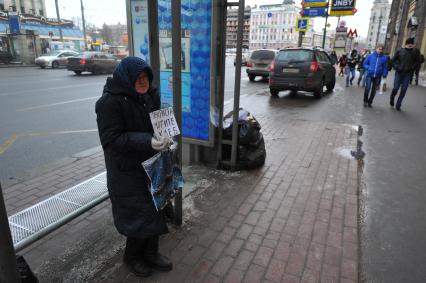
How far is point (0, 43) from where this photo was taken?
94.4 feet

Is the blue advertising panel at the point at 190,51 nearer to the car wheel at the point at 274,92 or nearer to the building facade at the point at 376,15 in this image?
the car wheel at the point at 274,92

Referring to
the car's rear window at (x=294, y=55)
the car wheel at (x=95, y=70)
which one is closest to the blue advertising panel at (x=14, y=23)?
the car wheel at (x=95, y=70)

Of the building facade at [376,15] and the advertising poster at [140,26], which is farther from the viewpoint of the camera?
the building facade at [376,15]

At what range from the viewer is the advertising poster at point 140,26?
393cm

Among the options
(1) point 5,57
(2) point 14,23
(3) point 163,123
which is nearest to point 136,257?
(3) point 163,123

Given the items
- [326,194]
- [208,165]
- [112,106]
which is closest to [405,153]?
[326,194]

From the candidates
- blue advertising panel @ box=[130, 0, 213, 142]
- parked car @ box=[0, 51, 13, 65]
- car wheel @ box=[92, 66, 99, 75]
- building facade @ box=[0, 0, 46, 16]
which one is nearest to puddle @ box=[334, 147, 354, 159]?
blue advertising panel @ box=[130, 0, 213, 142]

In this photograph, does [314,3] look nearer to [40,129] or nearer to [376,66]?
[376,66]

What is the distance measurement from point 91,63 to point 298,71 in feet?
45.7

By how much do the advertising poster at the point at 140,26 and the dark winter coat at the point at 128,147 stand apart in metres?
2.08

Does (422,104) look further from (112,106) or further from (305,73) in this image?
(112,106)

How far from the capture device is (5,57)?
28125mm

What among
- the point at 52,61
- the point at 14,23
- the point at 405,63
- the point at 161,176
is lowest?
the point at 52,61

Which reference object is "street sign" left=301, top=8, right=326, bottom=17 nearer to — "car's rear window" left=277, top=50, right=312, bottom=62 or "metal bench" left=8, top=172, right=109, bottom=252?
"car's rear window" left=277, top=50, right=312, bottom=62
